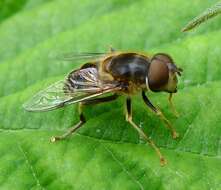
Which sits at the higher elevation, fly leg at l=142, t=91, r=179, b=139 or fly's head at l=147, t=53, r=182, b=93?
fly's head at l=147, t=53, r=182, b=93

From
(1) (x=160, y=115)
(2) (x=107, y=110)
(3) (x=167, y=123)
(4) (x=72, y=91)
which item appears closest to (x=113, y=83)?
(2) (x=107, y=110)

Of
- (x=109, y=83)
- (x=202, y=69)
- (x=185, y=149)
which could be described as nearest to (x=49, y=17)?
(x=109, y=83)

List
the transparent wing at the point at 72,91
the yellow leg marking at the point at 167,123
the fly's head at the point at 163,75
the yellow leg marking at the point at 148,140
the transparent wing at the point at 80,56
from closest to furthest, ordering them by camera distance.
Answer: the yellow leg marking at the point at 148,140 < the yellow leg marking at the point at 167,123 < the fly's head at the point at 163,75 < the transparent wing at the point at 72,91 < the transparent wing at the point at 80,56

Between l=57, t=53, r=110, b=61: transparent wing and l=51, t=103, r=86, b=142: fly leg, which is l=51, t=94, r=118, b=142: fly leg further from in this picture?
l=57, t=53, r=110, b=61: transparent wing

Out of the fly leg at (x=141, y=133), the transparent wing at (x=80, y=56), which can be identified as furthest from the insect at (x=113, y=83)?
the transparent wing at (x=80, y=56)

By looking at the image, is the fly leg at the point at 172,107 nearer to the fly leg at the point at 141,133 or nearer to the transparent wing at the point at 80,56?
the fly leg at the point at 141,133

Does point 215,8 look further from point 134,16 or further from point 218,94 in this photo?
point 134,16

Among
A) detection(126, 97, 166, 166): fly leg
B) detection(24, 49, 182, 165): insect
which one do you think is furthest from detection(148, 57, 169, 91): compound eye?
detection(126, 97, 166, 166): fly leg

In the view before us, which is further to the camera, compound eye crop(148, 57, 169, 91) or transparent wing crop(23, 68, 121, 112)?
transparent wing crop(23, 68, 121, 112)

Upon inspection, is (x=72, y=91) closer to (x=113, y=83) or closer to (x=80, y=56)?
(x=113, y=83)
